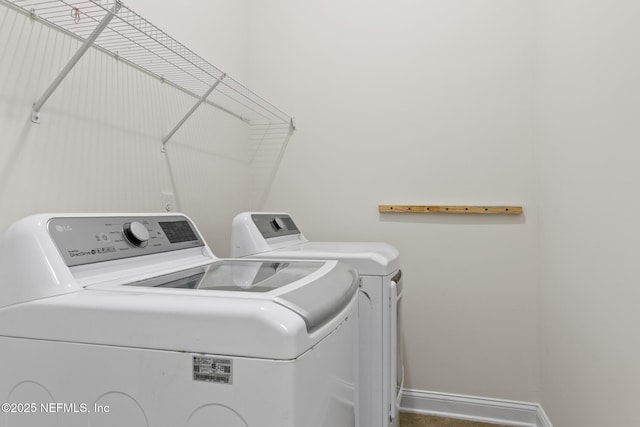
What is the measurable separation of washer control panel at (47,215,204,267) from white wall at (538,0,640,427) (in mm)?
1371

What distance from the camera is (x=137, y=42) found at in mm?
1574

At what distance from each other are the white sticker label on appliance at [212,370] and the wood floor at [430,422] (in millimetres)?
1811

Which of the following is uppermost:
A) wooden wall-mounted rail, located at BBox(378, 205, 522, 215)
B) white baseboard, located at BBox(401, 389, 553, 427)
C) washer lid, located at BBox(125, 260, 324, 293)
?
wooden wall-mounted rail, located at BBox(378, 205, 522, 215)

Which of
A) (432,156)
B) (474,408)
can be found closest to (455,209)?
(432,156)

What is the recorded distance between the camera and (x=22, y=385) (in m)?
0.84

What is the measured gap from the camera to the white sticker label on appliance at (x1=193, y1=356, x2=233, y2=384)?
70 cm

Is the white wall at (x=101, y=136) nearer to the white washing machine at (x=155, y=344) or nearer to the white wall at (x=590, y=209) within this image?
the white washing machine at (x=155, y=344)

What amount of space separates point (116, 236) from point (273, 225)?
973mm

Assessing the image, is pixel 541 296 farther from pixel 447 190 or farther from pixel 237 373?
pixel 237 373

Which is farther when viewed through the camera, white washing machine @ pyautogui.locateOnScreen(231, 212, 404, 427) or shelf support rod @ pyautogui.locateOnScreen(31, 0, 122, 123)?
white washing machine @ pyautogui.locateOnScreen(231, 212, 404, 427)

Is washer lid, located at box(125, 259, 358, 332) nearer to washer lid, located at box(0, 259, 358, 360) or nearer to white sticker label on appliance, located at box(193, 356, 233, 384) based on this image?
washer lid, located at box(0, 259, 358, 360)

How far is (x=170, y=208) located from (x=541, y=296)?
6.34 ft

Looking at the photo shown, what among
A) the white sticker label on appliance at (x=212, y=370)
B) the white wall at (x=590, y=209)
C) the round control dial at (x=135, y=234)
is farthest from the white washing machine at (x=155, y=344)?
the white wall at (x=590, y=209)

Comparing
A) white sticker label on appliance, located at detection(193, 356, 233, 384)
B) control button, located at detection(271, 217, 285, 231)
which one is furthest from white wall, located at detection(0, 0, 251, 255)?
white sticker label on appliance, located at detection(193, 356, 233, 384)
